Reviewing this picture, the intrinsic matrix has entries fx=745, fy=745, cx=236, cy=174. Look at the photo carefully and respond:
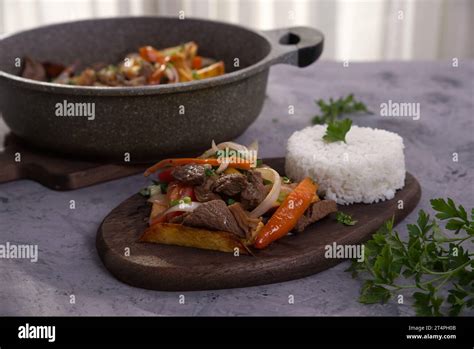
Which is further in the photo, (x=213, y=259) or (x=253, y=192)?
(x=253, y=192)

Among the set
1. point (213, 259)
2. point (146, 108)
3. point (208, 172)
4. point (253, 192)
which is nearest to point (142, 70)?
point (146, 108)

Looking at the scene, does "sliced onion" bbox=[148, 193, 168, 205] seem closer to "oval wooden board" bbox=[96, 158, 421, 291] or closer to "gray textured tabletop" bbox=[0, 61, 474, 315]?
"oval wooden board" bbox=[96, 158, 421, 291]

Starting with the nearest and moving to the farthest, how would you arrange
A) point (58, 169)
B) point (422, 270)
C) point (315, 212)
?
point (422, 270) < point (315, 212) < point (58, 169)

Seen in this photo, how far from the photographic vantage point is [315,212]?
1.73 metres

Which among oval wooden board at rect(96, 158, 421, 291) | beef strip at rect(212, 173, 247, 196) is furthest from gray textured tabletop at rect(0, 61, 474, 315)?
beef strip at rect(212, 173, 247, 196)

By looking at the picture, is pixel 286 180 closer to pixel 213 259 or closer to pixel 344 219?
pixel 344 219

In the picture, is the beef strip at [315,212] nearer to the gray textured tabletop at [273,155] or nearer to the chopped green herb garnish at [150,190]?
the gray textured tabletop at [273,155]

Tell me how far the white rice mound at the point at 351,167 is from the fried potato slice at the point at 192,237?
35 centimetres

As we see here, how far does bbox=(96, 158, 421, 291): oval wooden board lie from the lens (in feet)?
5.09

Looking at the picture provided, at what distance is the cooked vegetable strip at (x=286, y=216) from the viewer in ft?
5.38

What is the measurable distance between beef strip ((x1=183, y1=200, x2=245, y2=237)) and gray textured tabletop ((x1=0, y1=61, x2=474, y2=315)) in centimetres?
14

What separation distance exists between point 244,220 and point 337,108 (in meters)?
0.97

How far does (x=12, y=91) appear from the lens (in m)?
2.03

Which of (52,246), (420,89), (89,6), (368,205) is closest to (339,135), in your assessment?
(368,205)
